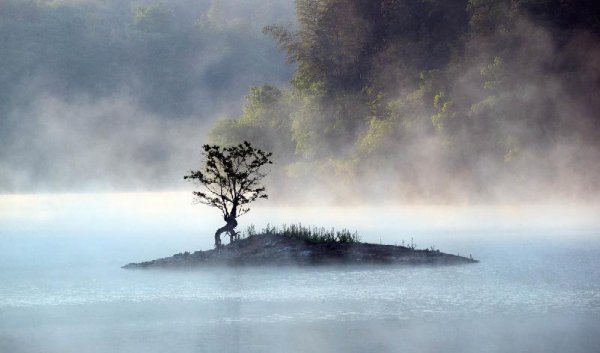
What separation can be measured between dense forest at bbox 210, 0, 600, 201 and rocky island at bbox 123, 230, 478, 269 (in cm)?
3049

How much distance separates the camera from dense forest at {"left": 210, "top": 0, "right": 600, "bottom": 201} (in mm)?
58344

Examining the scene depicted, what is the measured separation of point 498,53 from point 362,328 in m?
44.3

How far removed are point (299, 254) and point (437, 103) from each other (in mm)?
34606

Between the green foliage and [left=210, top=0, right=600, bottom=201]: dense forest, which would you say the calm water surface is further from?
[left=210, top=0, right=600, bottom=201]: dense forest

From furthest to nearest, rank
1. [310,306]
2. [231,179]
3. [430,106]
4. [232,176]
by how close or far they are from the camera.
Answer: [430,106] → [231,179] → [232,176] → [310,306]

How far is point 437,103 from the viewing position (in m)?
62.1

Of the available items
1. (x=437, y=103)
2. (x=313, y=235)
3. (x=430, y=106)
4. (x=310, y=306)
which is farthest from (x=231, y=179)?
(x=430, y=106)

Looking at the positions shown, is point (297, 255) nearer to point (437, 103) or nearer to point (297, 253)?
point (297, 253)

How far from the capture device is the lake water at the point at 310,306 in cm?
1628

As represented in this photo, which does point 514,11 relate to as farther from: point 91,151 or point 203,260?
point 91,151

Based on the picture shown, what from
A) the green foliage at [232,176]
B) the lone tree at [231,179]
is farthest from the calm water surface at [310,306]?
the green foliage at [232,176]

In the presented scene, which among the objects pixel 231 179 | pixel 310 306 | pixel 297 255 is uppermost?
pixel 231 179

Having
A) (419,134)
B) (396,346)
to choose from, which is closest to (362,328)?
(396,346)

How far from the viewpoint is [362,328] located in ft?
57.5
